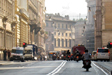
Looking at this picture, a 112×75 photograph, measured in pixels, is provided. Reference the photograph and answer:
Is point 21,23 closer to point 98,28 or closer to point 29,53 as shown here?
point 29,53

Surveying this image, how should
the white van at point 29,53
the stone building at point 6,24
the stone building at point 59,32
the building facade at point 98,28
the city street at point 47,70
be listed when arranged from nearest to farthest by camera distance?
the city street at point 47,70
the stone building at point 6,24
the white van at point 29,53
the building facade at point 98,28
the stone building at point 59,32

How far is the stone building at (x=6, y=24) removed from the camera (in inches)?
2200

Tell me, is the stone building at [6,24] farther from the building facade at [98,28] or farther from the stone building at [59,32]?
the stone building at [59,32]

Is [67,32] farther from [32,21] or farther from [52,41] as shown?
[32,21]

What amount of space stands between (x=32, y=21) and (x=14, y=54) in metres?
38.3

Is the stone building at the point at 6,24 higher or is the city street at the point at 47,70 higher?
the stone building at the point at 6,24

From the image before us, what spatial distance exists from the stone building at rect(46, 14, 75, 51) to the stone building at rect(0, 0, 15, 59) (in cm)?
11019

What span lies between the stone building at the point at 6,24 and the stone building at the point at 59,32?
362 ft

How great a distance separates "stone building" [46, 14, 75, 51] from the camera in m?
178

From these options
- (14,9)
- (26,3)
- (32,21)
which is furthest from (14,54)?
(32,21)

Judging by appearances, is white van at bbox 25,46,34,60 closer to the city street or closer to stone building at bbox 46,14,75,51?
the city street

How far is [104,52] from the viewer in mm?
51094

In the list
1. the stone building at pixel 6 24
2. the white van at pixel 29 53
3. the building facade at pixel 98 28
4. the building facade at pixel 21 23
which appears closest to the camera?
the stone building at pixel 6 24

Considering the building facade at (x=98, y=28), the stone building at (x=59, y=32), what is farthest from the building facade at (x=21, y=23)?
the stone building at (x=59, y=32)
